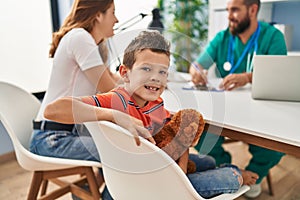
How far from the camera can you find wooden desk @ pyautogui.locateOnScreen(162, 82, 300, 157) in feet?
2.76

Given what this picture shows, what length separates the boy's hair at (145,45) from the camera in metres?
0.67

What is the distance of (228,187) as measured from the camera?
0.95m

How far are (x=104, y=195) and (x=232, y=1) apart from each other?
4.71 feet

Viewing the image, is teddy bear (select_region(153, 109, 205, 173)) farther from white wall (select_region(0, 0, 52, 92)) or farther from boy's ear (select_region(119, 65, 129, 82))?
white wall (select_region(0, 0, 52, 92))

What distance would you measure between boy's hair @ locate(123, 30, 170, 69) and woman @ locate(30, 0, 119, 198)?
65mm

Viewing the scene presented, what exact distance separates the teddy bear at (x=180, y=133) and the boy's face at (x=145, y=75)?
0.34 feet

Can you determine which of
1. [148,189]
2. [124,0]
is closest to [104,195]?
[148,189]

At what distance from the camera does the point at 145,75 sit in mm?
663

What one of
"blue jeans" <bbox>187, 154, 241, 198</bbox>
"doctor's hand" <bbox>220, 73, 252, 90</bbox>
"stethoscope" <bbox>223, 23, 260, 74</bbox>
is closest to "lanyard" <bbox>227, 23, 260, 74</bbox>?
"stethoscope" <bbox>223, 23, 260, 74</bbox>

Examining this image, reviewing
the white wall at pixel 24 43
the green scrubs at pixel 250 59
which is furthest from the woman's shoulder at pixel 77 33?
the white wall at pixel 24 43

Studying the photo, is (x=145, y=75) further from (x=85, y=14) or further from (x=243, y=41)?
(x=243, y=41)

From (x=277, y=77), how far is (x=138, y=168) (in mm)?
814

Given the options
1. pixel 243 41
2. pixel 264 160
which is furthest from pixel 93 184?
pixel 243 41

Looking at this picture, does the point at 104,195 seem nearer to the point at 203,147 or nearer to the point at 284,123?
the point at 203,147
